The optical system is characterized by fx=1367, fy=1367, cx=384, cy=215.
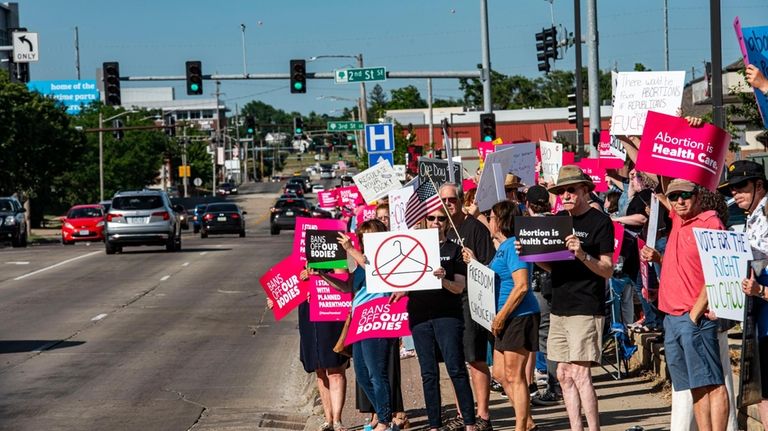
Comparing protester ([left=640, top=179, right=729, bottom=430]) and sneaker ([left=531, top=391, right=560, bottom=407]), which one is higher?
protester ([left=640, top=179, right=729, bottom=430])

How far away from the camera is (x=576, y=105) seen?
34.1 meters

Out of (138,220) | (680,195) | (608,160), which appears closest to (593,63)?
(608,160)

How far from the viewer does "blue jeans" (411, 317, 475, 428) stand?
1031 cm

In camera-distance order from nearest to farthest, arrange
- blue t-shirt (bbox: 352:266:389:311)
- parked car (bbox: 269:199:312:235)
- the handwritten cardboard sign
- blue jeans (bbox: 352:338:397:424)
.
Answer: blue jeans (bbox: 352:338:397:424)
blue t-shirt (bbox: 352:266:389:311)
the handwritten cardboard sign
parked car (bbox: 269:199:312:235)

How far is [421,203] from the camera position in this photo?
35.8ft

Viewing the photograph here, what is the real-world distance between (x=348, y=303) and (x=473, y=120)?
9417cm

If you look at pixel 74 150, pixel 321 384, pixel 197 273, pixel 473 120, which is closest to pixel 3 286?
pixel 197 273

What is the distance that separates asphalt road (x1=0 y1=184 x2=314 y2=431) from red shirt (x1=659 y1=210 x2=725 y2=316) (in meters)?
5.07

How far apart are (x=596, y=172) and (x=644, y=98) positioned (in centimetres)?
793

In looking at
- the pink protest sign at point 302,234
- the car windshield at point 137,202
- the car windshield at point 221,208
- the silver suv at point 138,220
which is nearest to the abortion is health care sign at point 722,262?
the pink protest sign at point 302,234

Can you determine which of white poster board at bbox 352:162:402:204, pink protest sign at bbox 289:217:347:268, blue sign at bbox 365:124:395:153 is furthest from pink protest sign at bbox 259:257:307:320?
blue sign at bbox 365:124:395:153

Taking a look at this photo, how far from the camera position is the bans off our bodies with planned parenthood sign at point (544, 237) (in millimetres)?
9117

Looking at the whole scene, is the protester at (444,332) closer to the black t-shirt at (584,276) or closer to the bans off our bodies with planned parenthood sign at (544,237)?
the black t-shirt at (584,276)

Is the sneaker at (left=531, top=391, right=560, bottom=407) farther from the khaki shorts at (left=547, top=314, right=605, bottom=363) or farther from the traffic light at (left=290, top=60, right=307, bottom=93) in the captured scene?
the traffic light at (left=290, top=60, right=307, bottom=93)
